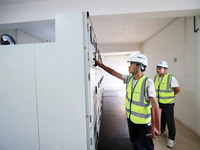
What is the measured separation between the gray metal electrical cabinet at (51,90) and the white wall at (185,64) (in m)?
2.63

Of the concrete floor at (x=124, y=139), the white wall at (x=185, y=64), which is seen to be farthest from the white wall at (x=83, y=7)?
the concrete floor at (x=124, y=139)

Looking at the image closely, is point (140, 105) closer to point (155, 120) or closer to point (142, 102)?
point (142, 102)

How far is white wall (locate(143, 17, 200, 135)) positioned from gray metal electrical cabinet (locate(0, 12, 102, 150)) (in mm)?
2630

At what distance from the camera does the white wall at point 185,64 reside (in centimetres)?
211

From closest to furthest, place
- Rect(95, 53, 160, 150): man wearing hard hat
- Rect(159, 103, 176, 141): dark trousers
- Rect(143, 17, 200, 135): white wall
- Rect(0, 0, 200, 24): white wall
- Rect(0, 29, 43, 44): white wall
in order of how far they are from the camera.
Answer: Rect(95, 53, 160, 150): man wearing hard hat
Rect(0, 0, 200, 24): white wall
Rect(159, 103, 176, 141): dark trousers
Rect(143, 17, 200, 135): white wall
Rect(0, 29, 43, 44): white wall

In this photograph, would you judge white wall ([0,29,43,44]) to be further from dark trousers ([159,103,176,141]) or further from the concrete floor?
dark trousers ([159,103,176,141])

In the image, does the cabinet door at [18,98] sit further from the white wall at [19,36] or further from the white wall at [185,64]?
the white wall at [185,64]

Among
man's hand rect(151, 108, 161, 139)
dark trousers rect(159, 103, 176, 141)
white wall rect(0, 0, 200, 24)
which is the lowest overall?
dark trousers rect(159, 103, 176, 141)

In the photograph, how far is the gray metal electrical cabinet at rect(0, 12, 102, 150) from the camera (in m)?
0.96

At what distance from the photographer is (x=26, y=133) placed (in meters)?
1.06

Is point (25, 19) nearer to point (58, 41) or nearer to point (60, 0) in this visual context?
point (60, 0)

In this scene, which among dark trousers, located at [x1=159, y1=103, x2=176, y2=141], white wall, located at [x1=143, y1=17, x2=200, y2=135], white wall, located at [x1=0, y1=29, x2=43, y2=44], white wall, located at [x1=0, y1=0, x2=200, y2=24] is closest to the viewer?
white wall, located at [x1=0, y1=0, x2=200, y2=24]

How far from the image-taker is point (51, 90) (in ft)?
3.27

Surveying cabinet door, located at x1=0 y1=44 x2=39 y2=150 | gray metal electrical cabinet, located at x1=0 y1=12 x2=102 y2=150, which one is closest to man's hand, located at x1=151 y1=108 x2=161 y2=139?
gray metal electrical cabinet, located at x1=0 y1=12 x2=102 y2=150
